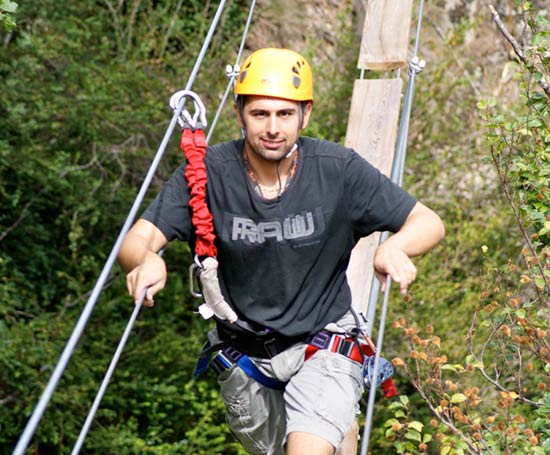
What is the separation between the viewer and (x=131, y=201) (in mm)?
7664

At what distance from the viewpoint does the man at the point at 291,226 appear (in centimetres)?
293

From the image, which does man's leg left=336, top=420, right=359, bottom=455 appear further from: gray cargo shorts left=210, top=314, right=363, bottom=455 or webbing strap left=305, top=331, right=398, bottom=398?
webbing strap left=305, top=331, right=398, bottom=398

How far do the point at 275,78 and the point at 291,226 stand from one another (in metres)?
0.42

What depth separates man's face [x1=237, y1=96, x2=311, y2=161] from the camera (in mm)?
2928

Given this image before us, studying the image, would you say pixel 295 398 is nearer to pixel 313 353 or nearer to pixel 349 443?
pixel 313 353

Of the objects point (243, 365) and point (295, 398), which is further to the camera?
point (243, 365)

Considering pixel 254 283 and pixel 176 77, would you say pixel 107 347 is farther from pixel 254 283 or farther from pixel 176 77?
pixel 254 283

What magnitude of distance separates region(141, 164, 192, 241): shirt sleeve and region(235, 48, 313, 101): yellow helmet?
0.33 metres

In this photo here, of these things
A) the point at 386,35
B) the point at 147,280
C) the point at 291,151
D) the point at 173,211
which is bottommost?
the point at 147,280

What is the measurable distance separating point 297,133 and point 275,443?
→ 3.18 ft

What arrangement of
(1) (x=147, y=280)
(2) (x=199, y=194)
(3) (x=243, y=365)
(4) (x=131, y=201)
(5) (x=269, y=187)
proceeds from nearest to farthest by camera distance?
(1) (x=147, y=280) < (2) (x=199, y=194) < (5) (x=269, y=187) < (3) (x=243, y=365) < (4) (x=131, y=201)

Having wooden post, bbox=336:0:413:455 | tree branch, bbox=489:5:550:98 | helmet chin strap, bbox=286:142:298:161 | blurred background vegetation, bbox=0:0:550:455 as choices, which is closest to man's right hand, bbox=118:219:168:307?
helmet chin strap, bbox=286:142:298:161

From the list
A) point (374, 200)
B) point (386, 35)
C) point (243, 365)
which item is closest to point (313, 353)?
point (243, 365)

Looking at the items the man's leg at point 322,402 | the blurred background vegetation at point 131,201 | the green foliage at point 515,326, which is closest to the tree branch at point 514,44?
the green foliage at point 515,326
